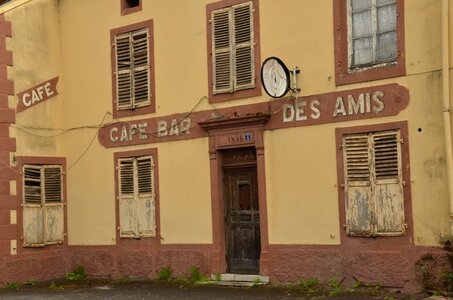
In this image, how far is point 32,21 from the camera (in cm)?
1515

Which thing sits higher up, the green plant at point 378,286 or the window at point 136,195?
the window at point 136,195

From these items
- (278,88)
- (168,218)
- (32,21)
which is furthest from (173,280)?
(32,21)

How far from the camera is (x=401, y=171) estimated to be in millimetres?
10789

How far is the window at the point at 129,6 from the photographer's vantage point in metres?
14.5

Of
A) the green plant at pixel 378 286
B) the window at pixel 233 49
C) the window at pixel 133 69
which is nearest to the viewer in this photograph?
the green plant at pixel 378 286

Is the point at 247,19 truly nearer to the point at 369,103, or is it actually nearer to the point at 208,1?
the point at 208,1

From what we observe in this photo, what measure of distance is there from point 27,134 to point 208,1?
4.66 meters

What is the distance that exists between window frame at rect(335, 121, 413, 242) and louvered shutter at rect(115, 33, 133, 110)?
190 inches

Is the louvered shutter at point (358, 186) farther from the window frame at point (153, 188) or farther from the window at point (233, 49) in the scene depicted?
the window frame at point (153, 188)

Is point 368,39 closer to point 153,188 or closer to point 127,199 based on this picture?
point 153,188

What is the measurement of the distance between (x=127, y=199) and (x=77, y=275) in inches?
83.4

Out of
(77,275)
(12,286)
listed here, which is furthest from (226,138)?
(12,286)

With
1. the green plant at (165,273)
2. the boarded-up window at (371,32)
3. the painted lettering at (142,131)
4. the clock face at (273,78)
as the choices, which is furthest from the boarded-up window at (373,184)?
the painted lettering at (142,131)

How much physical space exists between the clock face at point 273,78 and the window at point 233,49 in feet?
1.73
